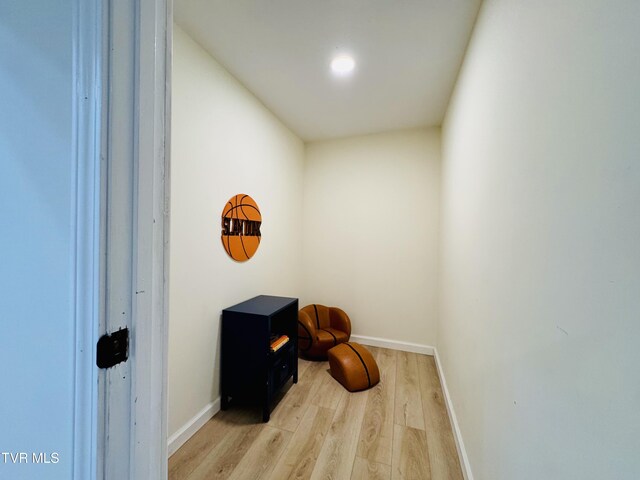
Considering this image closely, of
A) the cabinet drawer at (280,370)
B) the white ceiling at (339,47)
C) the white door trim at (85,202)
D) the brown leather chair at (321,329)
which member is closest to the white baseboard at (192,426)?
the cabinet drawer at (280,370)

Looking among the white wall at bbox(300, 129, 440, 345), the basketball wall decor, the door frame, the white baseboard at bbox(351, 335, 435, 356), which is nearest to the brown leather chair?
the white wall at bbox(300, 129, 440, 345)

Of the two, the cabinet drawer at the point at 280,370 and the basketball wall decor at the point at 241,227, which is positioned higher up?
the basketball wall decor at the point at 241,227

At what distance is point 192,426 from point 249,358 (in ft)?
1.70

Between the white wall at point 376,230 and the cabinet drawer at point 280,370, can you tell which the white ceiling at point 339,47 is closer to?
the white wall at point 376,230

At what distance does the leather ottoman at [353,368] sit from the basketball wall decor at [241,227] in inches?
49.0

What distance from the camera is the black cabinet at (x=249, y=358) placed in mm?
1720

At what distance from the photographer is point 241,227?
2.07 meters

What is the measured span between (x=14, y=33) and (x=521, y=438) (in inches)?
70.5

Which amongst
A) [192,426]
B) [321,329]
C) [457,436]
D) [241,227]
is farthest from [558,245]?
[321,329]

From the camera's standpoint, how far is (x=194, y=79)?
1.61m

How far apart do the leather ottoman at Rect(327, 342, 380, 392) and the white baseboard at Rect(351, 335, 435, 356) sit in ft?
2.31

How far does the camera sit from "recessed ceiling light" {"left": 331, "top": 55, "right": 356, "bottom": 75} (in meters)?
1.72

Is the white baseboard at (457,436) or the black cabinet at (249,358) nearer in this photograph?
the white baseboard at (457,436)

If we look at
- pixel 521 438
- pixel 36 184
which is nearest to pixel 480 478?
pixel 521 438
